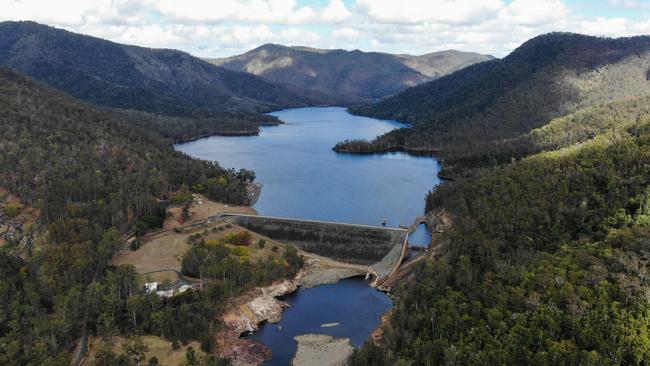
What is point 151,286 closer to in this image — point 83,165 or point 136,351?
point 136,351

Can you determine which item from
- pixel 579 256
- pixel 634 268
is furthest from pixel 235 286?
pixel 634 268

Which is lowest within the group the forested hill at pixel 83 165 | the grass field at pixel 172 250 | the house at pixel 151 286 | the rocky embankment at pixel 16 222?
the house at pixel 151 286

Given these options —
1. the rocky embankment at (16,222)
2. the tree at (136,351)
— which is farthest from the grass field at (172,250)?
the tree at (136,351)

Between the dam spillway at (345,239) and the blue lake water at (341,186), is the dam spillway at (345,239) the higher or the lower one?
the lower one

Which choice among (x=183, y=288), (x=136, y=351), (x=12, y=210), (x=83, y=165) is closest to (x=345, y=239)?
(x=183, y=288)

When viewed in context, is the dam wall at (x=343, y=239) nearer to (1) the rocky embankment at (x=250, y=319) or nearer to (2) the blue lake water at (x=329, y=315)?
(2) the blue lake water at (x=329, y=315)

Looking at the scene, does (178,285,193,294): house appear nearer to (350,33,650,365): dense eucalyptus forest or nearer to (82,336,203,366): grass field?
(82,336,203,366): grass field

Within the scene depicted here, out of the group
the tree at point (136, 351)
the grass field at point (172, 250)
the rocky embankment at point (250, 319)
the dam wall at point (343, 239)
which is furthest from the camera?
the dam wall at point (343, 239)

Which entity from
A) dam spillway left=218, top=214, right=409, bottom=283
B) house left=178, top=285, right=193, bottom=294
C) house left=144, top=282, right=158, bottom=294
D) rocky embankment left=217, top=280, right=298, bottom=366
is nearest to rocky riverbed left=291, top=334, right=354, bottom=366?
rocky embankment left=217, top=280, right=298, bottom=366
